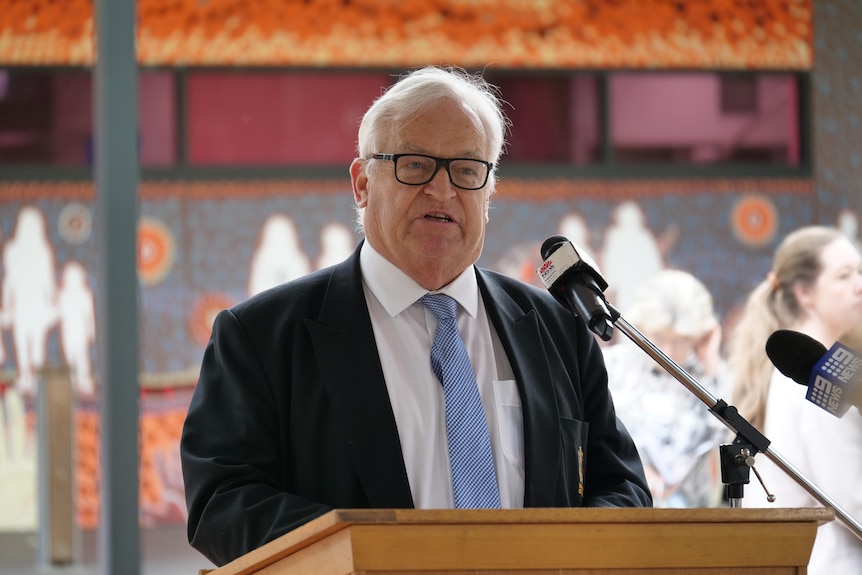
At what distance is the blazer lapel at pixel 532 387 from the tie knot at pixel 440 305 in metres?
0.08

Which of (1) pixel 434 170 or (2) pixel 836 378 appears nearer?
(2) pixel 836 378

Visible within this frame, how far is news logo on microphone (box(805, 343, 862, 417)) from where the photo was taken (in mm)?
1629

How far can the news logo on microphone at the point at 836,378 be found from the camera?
5.34ft

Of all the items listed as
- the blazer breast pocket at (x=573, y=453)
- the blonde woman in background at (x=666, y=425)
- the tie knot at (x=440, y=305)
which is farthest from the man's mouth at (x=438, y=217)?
the blonde woman in background at (x=666, y=425)

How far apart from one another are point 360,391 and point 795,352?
2.31 ft

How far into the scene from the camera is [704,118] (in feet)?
18.1

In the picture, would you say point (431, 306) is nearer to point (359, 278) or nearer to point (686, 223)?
point (359, 278)

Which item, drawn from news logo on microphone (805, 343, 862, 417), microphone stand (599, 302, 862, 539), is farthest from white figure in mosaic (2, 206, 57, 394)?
news logo on microphone (805, 343, 862, 417)

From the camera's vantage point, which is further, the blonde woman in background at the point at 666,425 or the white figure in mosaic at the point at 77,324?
the white figure in mosaic at the point at 77,324

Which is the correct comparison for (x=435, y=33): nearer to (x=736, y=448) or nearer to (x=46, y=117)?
(x=46, y=117)

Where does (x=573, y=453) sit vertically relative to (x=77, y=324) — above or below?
below

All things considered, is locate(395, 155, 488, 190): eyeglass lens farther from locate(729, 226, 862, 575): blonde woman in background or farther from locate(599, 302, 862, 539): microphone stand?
locate(729, 226, 862, 575): blonde woman in background

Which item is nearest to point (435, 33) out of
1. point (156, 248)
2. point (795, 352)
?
point (156, 248)

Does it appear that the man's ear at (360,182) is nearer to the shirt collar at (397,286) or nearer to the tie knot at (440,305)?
the shirt collar at (397,286)
